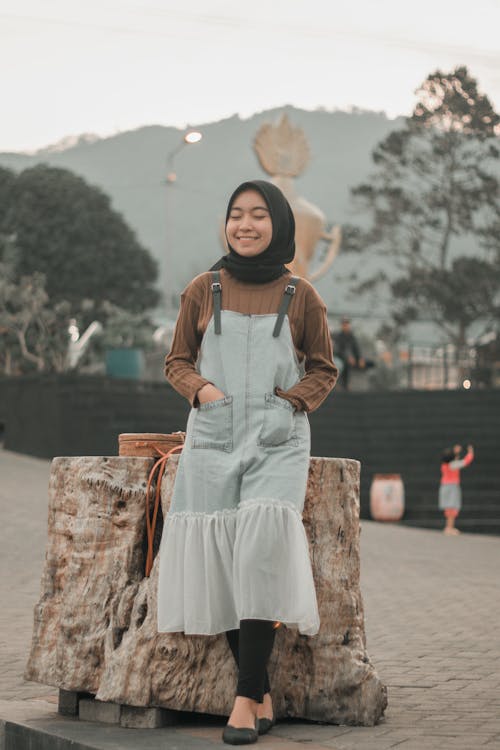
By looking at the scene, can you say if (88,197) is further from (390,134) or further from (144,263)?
(390,134)

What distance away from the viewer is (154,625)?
442cm

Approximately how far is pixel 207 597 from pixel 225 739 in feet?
1.44

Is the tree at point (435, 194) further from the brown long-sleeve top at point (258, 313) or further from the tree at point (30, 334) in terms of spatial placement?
the brown long-sleeve top at point (258, 313)

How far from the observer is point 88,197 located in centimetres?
5288

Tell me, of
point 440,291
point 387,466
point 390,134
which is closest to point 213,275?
point 387,466

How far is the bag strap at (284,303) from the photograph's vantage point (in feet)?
14.3

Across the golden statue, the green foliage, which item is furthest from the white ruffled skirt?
the green foliage

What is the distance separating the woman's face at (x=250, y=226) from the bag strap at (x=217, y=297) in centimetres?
11

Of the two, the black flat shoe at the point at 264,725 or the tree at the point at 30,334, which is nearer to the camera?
the black flat shoe at the point at 264,725

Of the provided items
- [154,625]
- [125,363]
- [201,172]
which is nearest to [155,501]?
[154,625]

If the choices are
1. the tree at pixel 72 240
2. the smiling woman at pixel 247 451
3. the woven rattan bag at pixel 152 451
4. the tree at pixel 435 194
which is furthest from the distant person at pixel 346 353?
the smiling woman at pixel 247 451

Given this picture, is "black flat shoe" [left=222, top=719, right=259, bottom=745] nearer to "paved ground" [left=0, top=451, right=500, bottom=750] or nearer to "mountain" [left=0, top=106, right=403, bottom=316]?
"paved ground" [left=0, top=451, right=500, bottom=750]

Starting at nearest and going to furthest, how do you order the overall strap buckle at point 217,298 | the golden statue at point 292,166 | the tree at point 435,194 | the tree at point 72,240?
1. the overall strap buckle at point 217,298
2. the golden statue at point 292,166
3. the tree at point 435,194
4. the tree at point 72,240

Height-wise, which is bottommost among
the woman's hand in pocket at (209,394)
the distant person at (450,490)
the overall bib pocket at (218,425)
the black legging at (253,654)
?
the distant person at (450,490)
